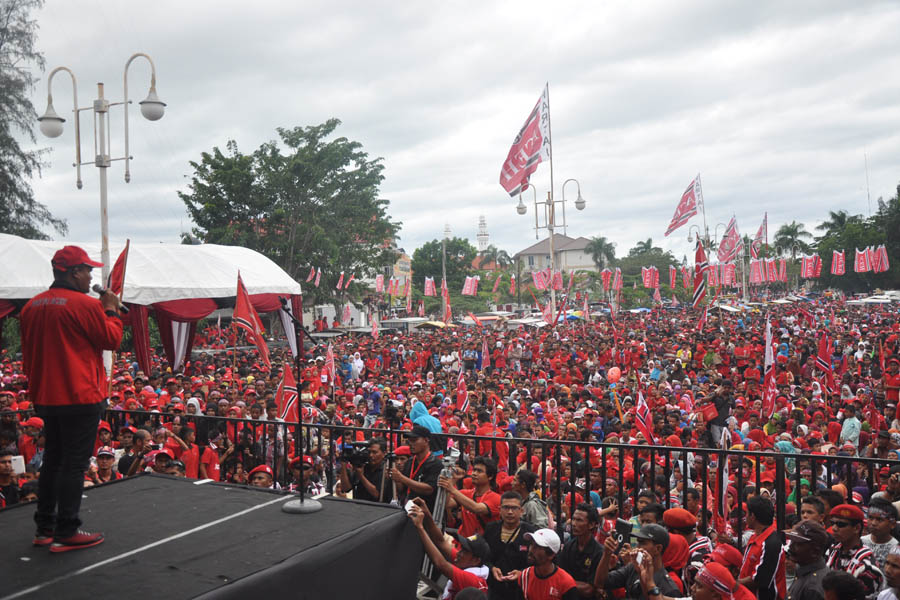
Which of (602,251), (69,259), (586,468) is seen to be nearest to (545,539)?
(586,468)

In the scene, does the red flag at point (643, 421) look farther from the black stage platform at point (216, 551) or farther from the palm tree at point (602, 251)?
the palm tree at point (602, 251)

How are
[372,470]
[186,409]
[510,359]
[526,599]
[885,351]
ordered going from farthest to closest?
[510,359] < [885,351] < [186,409] < [372,470] < [526,599]

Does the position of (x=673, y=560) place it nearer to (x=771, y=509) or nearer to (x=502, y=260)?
(x=771, y=509)

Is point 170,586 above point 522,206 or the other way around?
the other way around

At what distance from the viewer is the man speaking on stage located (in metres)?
3.57

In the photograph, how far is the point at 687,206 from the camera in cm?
2778

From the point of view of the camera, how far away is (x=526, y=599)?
15.7 feet

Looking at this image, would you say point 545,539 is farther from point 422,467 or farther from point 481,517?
point 422,467

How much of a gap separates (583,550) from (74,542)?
3596 mm

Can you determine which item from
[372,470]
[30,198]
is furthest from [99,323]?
[30,198]

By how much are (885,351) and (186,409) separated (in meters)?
18.0

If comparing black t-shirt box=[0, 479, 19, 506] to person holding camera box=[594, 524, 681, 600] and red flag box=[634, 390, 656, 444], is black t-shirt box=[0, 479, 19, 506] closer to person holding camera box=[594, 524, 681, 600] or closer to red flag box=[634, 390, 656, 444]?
person holding camera box=[594, 524, 681, 600]

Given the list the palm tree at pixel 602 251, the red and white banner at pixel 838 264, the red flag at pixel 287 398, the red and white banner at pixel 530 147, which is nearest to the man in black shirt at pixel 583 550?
the red flag at pixel 287 398

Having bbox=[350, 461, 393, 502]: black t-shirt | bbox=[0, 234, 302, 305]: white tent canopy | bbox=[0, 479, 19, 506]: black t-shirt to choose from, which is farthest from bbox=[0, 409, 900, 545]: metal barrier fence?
bbox=[0, 234, 302, 305]: white tent canopy
